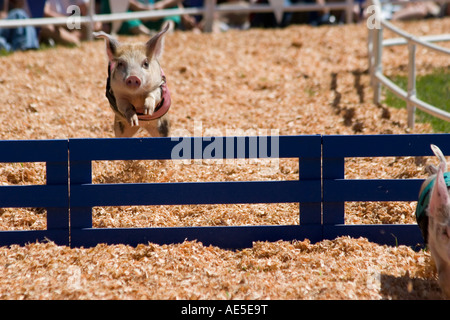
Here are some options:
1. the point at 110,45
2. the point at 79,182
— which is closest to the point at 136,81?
the point at 110,45

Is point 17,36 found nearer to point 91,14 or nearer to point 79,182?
point 91,14

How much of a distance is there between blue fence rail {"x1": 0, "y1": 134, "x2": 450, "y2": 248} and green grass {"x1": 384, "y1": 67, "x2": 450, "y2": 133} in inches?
114

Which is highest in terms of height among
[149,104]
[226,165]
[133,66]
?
[133,66]

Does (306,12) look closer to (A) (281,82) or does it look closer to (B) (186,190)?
(A) (281,82)

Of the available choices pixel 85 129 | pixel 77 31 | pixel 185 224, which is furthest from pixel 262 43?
pixel 185 224

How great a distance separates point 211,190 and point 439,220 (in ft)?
5.77

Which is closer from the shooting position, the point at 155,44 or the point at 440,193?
the point at 440,193

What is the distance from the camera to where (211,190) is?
5020 mm

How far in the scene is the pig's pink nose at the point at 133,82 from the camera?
5.91 m

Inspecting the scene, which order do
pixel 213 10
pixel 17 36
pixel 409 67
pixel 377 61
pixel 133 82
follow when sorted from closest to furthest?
pixel 133 82 → pixel 409 67 → pixel 377 61 → pixel 17 36 → pixel 213 10

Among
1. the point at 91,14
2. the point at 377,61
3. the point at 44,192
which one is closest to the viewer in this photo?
the point at 44,192

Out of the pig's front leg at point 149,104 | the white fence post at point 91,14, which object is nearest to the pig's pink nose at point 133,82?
the pig's front leg at point 149,104

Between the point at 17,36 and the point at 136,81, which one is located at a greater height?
the point at 17,36

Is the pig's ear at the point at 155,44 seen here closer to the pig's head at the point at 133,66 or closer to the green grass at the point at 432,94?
the pig's head at the point at 133,66
